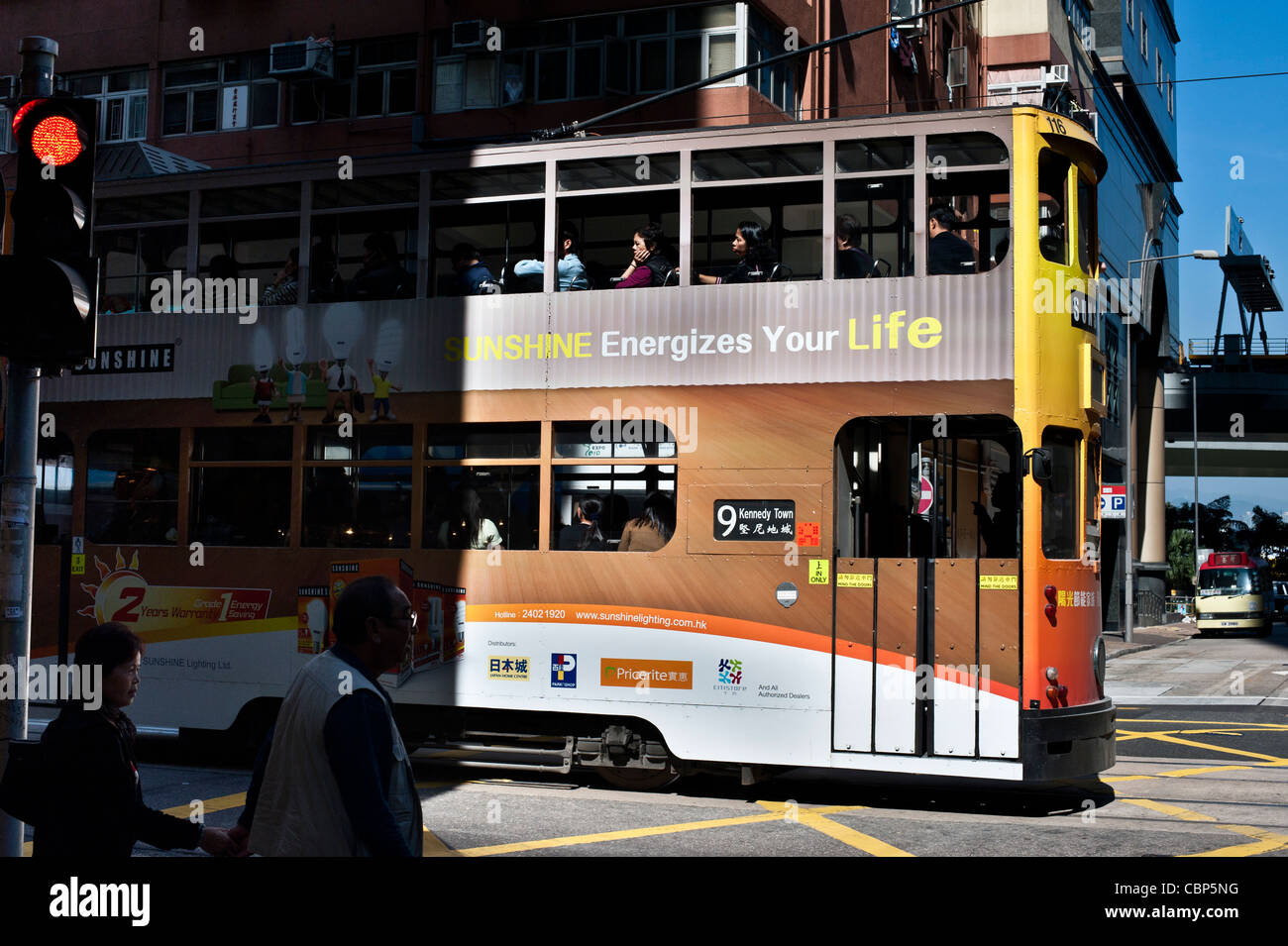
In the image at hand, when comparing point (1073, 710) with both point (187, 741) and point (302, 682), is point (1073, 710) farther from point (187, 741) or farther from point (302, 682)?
point (187, 741)

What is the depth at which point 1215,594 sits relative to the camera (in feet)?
156

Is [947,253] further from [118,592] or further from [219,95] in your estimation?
[219,95]

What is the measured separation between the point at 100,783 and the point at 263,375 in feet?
25.4

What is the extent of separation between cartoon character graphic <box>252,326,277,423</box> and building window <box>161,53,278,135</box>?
1876 cm

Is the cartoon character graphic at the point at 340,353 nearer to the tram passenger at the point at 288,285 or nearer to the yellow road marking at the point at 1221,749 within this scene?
the tram passenger at the point at 288,285

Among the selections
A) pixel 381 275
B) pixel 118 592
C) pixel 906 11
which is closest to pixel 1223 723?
pixel 381 275

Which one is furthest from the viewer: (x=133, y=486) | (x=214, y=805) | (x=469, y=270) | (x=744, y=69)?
(x=744, y=69)

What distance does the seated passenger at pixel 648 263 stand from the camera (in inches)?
416

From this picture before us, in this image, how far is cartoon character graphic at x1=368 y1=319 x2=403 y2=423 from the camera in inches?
438

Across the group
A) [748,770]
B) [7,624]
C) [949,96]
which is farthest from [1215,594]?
[7,624]

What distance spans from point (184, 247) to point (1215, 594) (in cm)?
4344

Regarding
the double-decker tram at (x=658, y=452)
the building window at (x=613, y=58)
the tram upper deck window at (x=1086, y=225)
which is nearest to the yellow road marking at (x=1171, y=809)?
the double-decker tram at (x=658, y=452)

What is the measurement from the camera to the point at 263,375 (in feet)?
37.8

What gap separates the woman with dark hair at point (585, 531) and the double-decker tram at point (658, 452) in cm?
3
